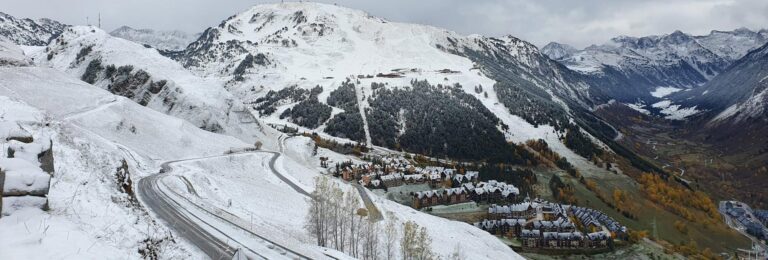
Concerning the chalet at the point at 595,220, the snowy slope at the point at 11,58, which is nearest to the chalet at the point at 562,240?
the chalet at the point at 595,220

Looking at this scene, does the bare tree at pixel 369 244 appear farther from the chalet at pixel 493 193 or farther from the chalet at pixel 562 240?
the chalet at pixel 493 193

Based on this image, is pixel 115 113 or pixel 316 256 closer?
pixel 316 256

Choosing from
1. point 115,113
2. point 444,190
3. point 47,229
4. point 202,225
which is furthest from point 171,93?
point 47,229

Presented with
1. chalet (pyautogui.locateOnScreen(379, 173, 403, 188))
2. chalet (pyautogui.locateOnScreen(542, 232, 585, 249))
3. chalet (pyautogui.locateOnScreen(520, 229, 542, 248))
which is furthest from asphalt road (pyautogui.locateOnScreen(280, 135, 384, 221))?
chalet (pyautogui.locateOnScreen(542, 232, 585, 249))

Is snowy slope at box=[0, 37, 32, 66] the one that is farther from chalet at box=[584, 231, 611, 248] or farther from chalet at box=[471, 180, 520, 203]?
chalet at box=[584, 231, 611, 248]

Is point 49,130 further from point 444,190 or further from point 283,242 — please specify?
point 444,190

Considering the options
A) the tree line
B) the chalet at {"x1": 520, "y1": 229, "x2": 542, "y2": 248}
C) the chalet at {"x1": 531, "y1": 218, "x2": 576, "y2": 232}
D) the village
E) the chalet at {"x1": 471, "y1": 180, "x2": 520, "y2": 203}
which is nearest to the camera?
the tree line
